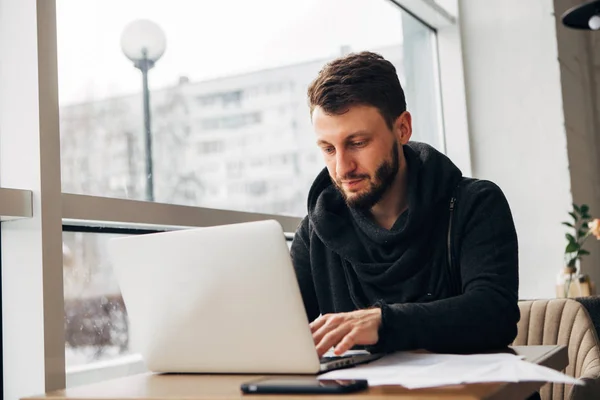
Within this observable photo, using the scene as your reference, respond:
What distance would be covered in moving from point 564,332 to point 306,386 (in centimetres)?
120

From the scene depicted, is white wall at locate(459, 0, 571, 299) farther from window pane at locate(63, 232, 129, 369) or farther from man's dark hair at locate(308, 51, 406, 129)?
window pane at locate(63, 232, 129, 369)

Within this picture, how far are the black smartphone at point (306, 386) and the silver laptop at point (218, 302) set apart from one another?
93 mm

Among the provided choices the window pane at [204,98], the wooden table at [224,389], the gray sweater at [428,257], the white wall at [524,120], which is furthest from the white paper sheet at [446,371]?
the white wall at [524,120]

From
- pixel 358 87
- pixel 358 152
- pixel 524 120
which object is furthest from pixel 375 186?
pixel 524 120

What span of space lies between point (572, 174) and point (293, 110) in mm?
1509

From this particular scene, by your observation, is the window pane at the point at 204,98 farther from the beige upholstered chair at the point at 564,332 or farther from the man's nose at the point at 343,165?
the beige upholstered chair at the point at 564,332

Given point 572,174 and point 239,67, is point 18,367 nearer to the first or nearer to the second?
point 239,67

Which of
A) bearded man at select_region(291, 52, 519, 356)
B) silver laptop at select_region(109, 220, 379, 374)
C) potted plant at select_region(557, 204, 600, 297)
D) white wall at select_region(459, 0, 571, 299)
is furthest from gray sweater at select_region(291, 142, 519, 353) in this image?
white wall at select_region(459, 0, 571, 299)

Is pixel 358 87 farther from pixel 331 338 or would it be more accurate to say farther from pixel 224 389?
pixel 224 389

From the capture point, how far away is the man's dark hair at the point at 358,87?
1.54 metres

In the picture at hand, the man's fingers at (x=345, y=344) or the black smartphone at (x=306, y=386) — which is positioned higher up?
the man's fingers at (x=345, y=344)

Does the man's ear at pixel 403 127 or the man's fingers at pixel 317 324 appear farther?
the man's ear at pixel 403 127

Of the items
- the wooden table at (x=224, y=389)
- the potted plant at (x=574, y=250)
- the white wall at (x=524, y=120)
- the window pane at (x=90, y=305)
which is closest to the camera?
the wooden table at (x=224, y=389)

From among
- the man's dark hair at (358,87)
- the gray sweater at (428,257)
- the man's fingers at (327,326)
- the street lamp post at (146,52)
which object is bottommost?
the man's fingers at (327,326)
